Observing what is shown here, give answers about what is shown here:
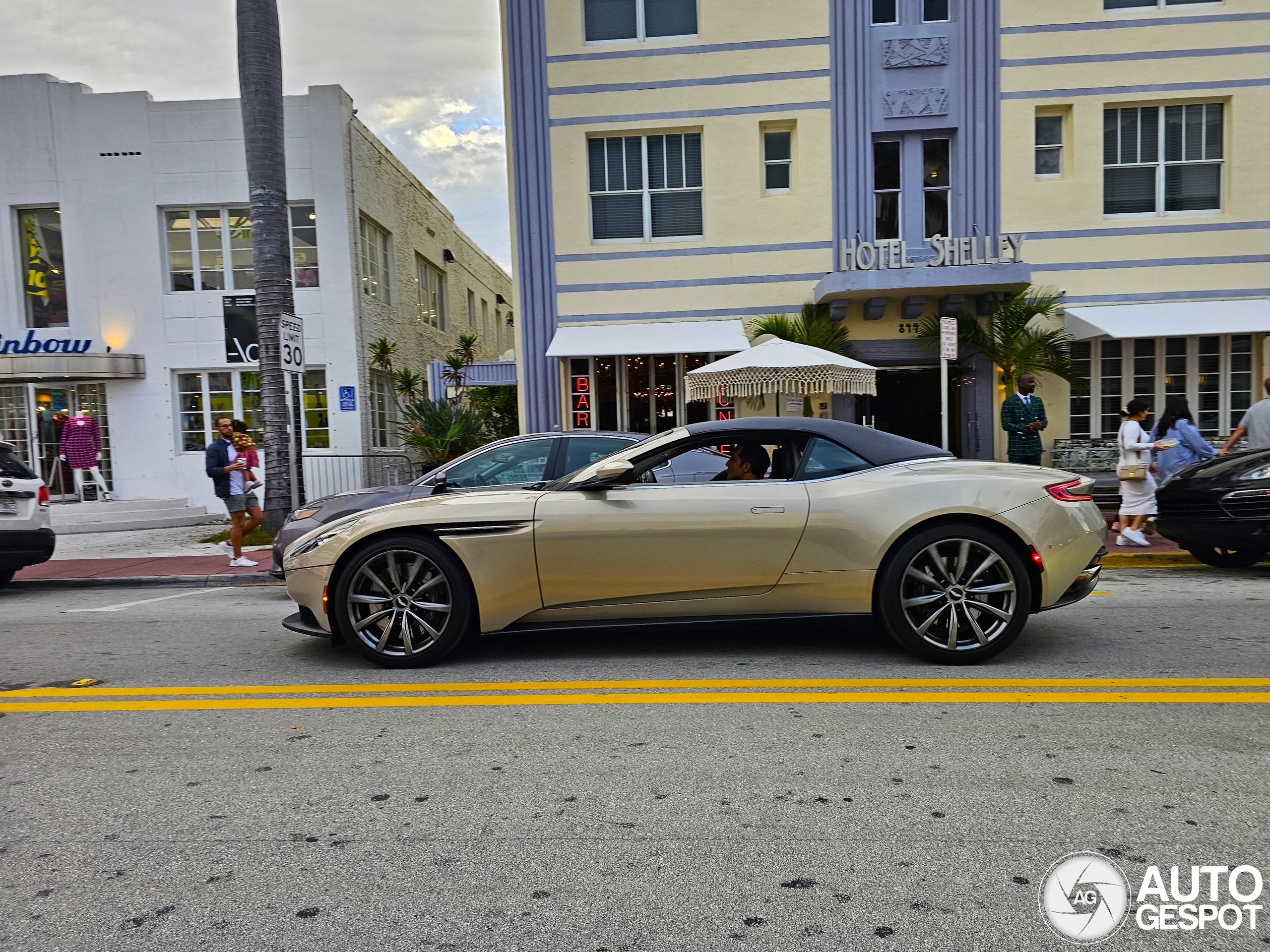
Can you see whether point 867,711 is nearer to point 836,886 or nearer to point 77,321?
point 836,886

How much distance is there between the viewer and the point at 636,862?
9.13ft

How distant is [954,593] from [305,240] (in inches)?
606

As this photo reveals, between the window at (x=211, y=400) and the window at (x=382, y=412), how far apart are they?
7.22 ft

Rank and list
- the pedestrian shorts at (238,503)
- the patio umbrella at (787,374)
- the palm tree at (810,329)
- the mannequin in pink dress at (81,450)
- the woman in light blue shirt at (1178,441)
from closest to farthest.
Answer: the woman in light blue shirt at (1178,441)
the pedestrian shorts at (238,503)
the patio umbrella at (787,374)
the palm tree at (810,329)
the mannequin in pink dress at (81,450)

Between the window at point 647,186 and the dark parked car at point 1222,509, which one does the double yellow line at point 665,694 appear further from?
the window at point 647,186

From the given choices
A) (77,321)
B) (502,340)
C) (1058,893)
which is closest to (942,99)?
(1058,893)

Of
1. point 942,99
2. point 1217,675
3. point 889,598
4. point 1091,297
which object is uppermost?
point 942,99

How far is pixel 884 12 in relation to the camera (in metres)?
14.5

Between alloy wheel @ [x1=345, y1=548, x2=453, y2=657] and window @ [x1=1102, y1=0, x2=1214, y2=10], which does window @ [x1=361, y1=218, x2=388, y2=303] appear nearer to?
alloy wheel @ [x1=345, y1=548, x2=453, y2=657]

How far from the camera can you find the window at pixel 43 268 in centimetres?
1672

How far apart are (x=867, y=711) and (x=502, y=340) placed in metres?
30.2

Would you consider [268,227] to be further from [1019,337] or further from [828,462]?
[1019,337]

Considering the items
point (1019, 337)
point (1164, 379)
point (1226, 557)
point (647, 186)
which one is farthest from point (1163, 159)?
point (1226, 557)
